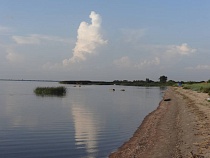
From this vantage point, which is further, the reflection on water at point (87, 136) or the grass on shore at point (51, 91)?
the grass on shore at point (51, 91)

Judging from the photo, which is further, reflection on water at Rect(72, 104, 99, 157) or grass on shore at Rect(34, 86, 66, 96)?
grass on shore at Rect(34, 86, 66, 96)

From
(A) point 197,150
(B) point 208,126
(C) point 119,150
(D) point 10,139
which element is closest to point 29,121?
(D) point 10,139

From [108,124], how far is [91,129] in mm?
3831

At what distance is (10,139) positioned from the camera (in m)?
21.2

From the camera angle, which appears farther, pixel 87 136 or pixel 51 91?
pixel 51 91

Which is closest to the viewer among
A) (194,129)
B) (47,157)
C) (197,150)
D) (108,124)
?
(197,150)

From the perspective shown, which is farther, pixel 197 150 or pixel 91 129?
pixel 91 129

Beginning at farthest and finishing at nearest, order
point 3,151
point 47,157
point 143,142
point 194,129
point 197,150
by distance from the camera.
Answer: point 194,129 < point 143,142 < point 3,151 < point 47,157 < point 197,150

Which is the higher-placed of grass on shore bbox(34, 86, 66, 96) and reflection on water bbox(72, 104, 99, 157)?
grass on shore bbox(34, 86, 66, 96)

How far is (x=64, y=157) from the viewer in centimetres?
1670

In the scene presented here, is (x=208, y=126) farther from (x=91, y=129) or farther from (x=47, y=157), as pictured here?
(x=47, y=157)

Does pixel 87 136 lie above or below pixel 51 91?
below

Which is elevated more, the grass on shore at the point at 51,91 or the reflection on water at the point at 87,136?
the grass on shore at the point at 51,91

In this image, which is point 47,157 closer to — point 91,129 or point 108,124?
point 91,129
